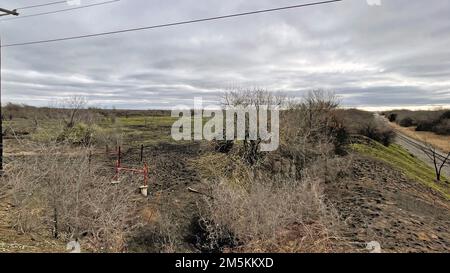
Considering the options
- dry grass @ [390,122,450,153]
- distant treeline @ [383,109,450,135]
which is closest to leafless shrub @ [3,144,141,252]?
dry grass @ [390,122,450,153]

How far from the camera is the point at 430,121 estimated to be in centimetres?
6188

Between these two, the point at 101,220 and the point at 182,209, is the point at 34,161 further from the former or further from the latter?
the point at 182,209

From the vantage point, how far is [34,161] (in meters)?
10.0

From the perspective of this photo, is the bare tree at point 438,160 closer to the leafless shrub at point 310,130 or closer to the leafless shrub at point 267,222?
the leafless shrub at point 310,130

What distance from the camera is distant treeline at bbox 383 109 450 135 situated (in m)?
55.9

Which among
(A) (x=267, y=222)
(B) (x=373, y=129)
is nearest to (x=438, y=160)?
(B) (x=373, y=129)

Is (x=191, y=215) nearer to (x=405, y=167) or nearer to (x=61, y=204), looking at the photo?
(x=61, y=204)

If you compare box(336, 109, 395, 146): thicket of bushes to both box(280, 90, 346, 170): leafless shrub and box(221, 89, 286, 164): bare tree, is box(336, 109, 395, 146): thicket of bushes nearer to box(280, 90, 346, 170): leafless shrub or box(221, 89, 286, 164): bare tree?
box(280, 90, 346, 170): leafless shrub

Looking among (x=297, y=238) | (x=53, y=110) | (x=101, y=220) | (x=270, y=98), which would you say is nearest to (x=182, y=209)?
(x=101, y=220)

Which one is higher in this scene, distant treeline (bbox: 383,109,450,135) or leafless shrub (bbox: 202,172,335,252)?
distant treeline (bbox: 383,109,450,135)

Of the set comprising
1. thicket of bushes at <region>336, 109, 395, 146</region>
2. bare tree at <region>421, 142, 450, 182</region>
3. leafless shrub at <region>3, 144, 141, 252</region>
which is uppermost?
thicket of bushes at <region>336, 109, 395, 146</region>

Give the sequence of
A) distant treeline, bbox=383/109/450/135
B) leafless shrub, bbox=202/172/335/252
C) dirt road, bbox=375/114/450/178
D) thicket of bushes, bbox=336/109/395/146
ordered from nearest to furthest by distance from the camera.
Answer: leafless shrub, bbox=202/172/335/252
thicket of bushes, bbox=336/109/395/146
dirt road, bbox=375/114/450/178
distant treeline, bbox=383/109/450/135

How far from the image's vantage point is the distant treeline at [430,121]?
2200 inches
